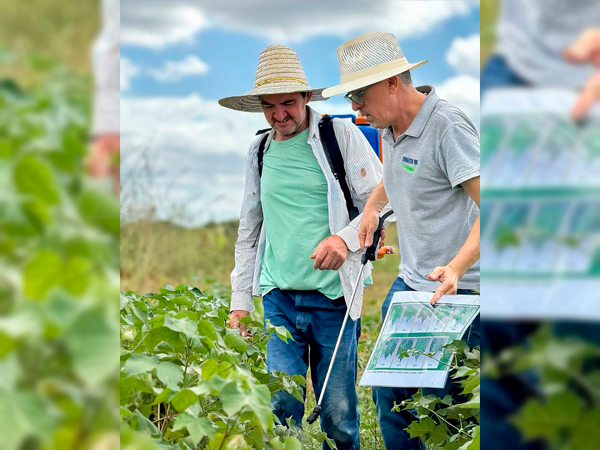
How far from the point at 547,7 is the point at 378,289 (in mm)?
8345

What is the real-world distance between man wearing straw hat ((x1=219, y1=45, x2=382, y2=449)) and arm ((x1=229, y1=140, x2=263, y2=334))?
0.37ft

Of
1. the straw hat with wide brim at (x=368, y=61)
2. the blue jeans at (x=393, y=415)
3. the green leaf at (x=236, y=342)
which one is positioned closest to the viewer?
the green leaf at (x=236, y=342)

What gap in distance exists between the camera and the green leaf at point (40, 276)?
846 millimetres

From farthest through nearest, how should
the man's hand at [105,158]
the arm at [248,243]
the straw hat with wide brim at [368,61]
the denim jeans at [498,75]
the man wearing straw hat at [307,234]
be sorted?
the arm at [248,243] → the man wearing straw hat at [307,234] → the straw hat with wide brim at [368,61] → the denim jeans at [498,75] → the man's hand at [105,158]

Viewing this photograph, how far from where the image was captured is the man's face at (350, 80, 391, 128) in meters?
3.24

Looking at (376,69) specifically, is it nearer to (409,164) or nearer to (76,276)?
(409,164)

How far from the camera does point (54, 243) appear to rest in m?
0.87

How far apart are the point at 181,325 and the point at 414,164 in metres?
1.53

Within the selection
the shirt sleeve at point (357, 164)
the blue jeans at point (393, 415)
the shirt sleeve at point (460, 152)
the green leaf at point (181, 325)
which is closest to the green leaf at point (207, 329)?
the green leaf at point (181, 325)

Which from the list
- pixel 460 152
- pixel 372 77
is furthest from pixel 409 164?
pixel 372 77

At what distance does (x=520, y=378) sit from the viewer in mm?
1052

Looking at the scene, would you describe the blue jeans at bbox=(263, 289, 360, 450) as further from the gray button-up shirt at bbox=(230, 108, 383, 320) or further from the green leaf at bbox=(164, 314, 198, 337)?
the green leaf at bbox=(164, 314, 198, 337)

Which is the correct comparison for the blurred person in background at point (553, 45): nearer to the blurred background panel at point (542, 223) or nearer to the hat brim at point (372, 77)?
the blurred background panel at point (542, 223)

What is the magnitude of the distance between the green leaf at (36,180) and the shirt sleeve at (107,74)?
0.08 metres
